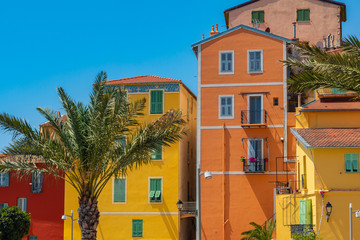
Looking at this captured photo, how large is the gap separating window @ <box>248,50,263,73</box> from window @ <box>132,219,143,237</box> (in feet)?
41.5

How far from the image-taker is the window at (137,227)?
42.8 metres

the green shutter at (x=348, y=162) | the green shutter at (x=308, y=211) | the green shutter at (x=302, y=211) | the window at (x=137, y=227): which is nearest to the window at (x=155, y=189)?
the window at (x=137, y=227)

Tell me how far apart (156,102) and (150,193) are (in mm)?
6277

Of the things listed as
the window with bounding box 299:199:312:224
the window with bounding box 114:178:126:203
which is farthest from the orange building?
the window with bounding box 299:199:312:224

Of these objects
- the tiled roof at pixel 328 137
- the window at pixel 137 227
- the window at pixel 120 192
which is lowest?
the window at pixel 137 227

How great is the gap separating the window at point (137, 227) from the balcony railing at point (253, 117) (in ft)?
32.3

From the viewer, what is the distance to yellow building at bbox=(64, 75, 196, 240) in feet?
140

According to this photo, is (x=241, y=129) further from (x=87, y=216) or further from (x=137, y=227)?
(x=87, y=216)

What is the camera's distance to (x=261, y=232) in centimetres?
3625

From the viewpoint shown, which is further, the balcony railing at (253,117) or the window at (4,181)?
the window at (4,181)

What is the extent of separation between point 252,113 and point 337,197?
1146cm

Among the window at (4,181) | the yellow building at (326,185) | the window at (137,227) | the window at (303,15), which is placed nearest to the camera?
the yellow building at (326,185)

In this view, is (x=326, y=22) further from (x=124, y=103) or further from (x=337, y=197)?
(x=124, y=103)

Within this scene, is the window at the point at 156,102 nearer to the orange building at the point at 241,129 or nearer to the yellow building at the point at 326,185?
the orange building at the point at 241,129
